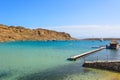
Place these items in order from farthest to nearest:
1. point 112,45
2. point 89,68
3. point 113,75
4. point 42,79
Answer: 1. point 112,45
2. point 89,68
3. point 113,75
4. point 42,79

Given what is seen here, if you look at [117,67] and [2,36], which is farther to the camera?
[2,36]

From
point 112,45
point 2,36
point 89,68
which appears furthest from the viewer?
point 2,36

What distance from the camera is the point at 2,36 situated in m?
197

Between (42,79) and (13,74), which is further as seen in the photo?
(13,74)

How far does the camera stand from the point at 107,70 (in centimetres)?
3000

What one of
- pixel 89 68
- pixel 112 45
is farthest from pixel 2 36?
pixel 89 68

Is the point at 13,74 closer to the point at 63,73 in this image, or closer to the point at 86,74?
the point at 63,73

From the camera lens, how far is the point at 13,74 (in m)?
27.7

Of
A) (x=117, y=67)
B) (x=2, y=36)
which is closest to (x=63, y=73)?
(x=117, y=67)

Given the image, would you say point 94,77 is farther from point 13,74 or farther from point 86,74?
point 13,74

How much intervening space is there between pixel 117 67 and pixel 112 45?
168 feet

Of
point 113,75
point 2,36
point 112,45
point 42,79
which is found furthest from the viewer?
point 2,36

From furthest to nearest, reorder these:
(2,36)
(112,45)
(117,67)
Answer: (2,36)
(112,45)
(117,67)

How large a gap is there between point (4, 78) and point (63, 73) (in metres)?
7.40
